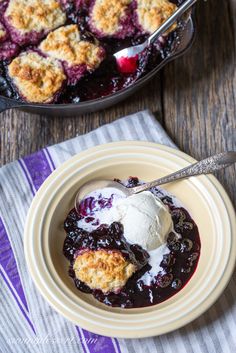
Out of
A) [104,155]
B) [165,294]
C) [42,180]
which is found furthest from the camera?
[42,180]

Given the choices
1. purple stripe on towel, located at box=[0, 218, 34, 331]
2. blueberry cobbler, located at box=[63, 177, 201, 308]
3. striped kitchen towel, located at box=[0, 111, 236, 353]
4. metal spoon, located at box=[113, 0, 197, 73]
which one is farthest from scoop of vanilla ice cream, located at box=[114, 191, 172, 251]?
metal spoon, located at box=[113, 0, 197, 73]

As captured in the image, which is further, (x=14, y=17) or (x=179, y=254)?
(x=14, y=17)

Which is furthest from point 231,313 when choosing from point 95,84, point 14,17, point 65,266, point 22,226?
point 14,17

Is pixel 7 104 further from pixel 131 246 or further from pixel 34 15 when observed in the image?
pixel 131 246

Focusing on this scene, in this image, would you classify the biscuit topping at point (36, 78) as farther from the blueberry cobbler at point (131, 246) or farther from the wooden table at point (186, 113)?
the blueberry cobbler at point (131, 246)

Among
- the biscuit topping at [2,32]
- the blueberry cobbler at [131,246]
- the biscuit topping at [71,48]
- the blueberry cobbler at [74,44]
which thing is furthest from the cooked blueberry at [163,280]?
the biscuit topping at [2,32]

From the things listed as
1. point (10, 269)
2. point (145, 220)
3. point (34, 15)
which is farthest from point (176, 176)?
point (34, 15)

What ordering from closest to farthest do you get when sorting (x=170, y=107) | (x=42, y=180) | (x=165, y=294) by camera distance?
(x=165, y=294) → (x=42, y=180) → (x=170, y=107)

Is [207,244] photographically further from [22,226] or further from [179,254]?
[22,226]
